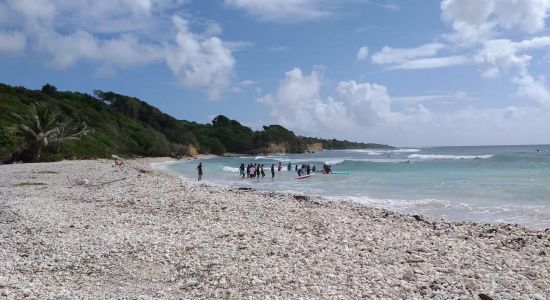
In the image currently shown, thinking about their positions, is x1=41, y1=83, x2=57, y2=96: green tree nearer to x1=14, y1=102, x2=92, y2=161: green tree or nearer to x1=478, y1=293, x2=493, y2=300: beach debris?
x1=14, y1=102, x2=92, y2=161: green tree

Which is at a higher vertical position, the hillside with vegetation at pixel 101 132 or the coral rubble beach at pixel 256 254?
the hillside with vegetation at pixel 101 132

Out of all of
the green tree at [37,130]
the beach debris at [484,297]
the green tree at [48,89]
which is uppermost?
the green tree at [48,89]

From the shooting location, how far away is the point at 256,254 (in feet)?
26.4

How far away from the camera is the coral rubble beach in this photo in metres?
6.40

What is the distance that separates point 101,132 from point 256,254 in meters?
56.2

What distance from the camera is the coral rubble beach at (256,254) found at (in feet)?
21.0

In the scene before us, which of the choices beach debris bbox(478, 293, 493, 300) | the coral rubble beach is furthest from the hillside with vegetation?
beach debris bbox(478, 293, 493, 300)

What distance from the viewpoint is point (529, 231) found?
35.1 feet

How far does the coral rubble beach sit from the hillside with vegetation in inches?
1047

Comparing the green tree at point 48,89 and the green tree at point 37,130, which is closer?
the green tree at point 37,130

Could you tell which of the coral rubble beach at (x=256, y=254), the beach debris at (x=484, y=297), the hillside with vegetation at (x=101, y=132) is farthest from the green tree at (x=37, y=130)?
the beach debris at (x=484, y=297)

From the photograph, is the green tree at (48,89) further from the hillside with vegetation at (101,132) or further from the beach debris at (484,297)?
the beach debris at (484,297)

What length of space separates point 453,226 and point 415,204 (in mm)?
5947

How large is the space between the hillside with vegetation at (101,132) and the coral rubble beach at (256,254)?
26599 mm
